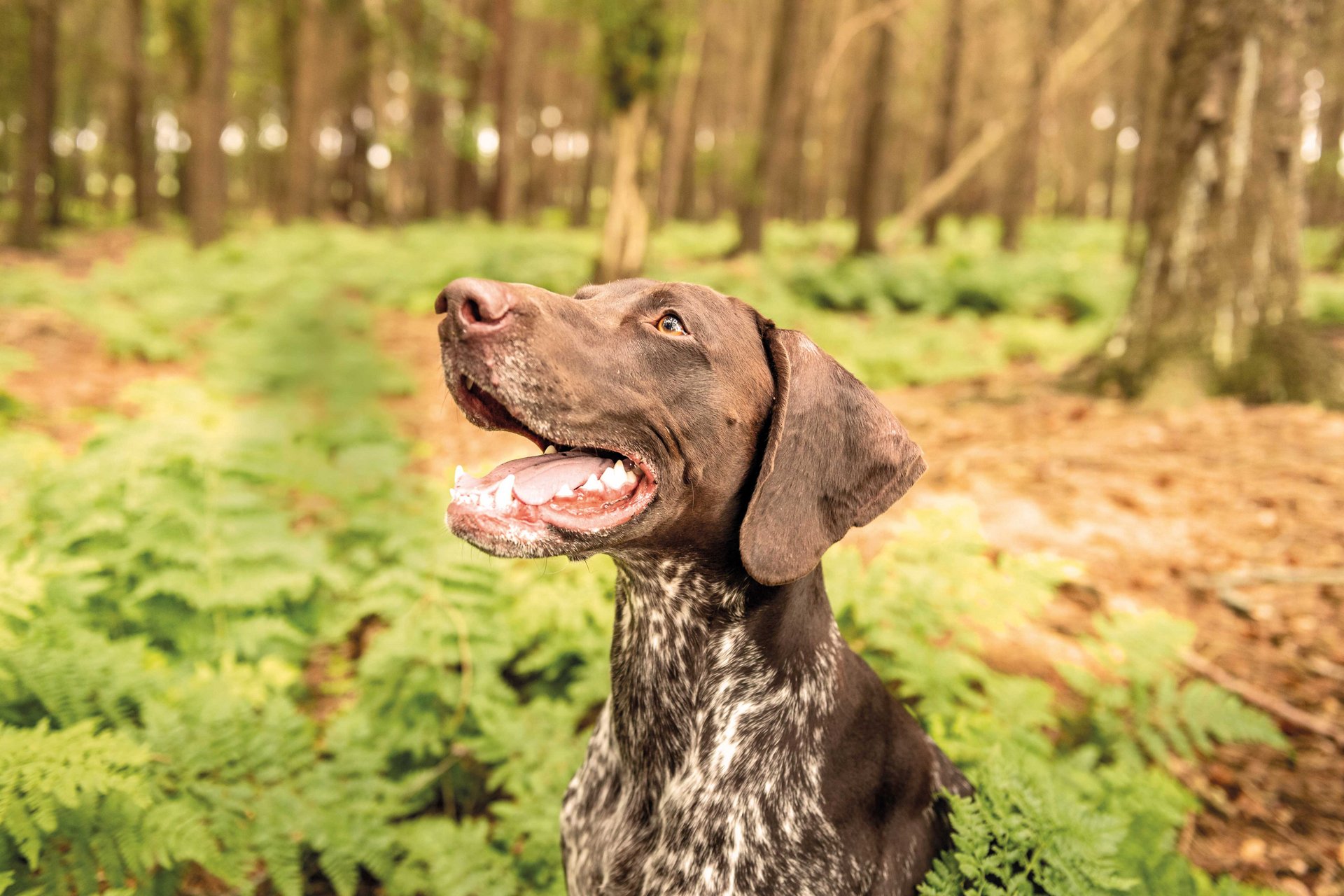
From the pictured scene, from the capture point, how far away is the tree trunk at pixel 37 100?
15898 millimetres

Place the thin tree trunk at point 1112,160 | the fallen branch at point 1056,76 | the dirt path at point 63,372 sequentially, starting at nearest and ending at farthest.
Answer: the dirt path at point 63,372, the fallen branch at point 1056,76, the thin tree trunk at point 1112,160

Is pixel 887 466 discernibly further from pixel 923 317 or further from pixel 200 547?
pixel 923 317

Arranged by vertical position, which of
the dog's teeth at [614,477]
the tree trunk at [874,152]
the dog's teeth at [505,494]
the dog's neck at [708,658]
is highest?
the tree trunk at [874,152]

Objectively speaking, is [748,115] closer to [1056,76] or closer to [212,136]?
[212,136]

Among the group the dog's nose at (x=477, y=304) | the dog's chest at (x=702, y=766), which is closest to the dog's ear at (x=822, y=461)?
the dog's chest at (x=702, y=766)

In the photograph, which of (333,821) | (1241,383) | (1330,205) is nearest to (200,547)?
(333,821)

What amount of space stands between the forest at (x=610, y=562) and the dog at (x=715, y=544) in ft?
1.31

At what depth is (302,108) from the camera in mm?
21797

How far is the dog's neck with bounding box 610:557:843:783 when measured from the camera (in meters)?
2.63

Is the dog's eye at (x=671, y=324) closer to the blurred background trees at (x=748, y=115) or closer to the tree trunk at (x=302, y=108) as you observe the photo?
the blurred background trees at (x=748, y=115)

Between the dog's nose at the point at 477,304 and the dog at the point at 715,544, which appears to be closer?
the dog's nose at the point at 477,304

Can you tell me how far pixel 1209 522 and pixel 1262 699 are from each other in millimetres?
1749

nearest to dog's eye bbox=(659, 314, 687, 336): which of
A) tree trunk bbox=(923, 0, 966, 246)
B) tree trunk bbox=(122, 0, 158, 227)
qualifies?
tree trunk bbox=(923, 0, 966, 246)

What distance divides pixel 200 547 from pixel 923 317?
1127 centimetres
